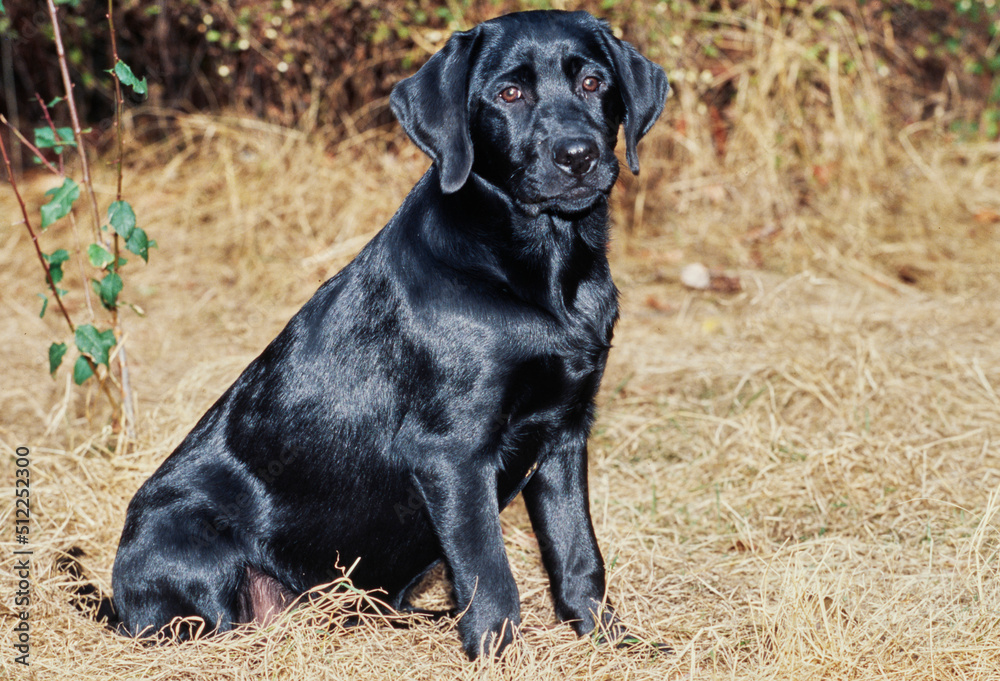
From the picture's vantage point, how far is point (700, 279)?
5.73m

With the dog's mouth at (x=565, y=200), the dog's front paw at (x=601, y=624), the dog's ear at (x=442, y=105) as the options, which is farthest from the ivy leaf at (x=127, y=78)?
the dog's front paw at (x=601, y=624)

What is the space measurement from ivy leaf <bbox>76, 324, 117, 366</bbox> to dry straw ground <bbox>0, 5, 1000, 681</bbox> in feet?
1.30

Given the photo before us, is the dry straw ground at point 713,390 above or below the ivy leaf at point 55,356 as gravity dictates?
below

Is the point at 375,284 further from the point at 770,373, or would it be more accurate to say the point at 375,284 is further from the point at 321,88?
the point at 321,88

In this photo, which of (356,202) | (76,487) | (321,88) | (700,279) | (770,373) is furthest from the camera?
(321,88)

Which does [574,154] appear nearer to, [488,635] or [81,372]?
[488,635]

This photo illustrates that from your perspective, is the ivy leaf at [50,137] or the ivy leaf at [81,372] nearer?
the ivy leaf at [50,137]

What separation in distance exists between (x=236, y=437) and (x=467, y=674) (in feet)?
2.92

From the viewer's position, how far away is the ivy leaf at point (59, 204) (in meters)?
3.12

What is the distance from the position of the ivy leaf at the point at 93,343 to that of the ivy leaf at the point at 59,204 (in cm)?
39

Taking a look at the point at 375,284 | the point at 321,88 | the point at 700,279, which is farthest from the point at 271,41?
the point at 375,284

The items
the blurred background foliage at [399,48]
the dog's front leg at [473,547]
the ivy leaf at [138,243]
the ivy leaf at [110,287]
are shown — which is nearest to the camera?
the dog's front leg at [473,547]

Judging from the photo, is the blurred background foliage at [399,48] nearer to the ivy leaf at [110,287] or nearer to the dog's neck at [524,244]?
the ivy leaf at [110,287]
